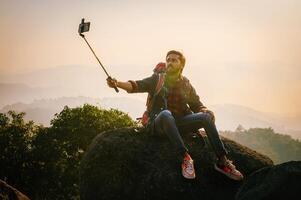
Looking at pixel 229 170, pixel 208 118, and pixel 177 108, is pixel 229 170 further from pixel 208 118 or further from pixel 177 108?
pixel 177 108

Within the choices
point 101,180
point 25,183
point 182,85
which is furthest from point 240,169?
point 25,183

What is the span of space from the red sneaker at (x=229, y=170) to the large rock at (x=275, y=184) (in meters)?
1.17

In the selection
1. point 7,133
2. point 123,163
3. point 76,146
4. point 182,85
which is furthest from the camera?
point 7,133

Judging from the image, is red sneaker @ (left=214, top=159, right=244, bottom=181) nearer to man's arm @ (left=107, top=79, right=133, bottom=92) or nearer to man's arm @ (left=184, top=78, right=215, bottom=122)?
man's arm @ (left=184, top=78, right=215, bottom=122)

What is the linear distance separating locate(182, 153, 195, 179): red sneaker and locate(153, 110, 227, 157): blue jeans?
17 centimetres

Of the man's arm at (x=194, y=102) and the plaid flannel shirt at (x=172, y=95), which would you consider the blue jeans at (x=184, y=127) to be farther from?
the man's arm at (x=194, y=102)

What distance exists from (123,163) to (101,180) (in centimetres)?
64

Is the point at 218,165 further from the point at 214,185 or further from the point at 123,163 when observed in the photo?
the point at 123,163

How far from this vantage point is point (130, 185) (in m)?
7.85

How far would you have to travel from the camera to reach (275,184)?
5734 mm

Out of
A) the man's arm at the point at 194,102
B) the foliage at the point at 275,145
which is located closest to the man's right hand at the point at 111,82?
the man's arm at the point at 194,102

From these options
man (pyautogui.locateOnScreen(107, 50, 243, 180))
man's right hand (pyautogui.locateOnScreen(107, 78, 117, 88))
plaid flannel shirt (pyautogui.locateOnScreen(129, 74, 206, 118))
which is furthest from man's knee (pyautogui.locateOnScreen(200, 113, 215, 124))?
man's right hand (pyautogui.locateOnScreen(107, 78, 117, 88))

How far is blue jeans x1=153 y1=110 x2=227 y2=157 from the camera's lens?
7.79m

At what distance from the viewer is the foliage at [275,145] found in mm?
139750
